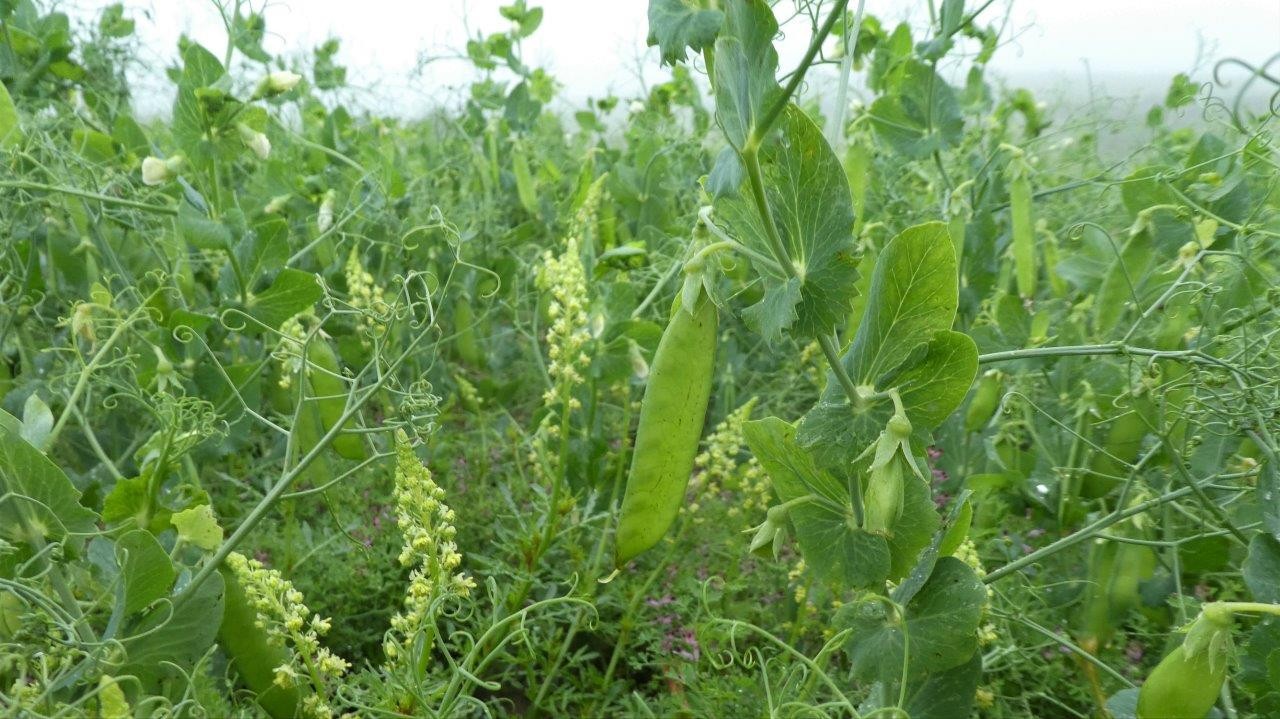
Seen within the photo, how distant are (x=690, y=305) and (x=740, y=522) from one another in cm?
76

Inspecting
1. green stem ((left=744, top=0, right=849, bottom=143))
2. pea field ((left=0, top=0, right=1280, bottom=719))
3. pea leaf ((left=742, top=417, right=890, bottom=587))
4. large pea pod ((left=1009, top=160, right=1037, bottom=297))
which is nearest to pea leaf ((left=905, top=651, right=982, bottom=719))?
pea field ((left=0, top=0, right=1280, bottom=719))

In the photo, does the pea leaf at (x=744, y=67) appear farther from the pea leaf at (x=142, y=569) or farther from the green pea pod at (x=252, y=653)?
the green pea pod at (x=252, y=653)

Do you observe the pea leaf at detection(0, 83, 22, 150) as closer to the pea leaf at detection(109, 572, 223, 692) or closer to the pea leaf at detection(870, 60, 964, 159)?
the pea leaf at detection(109, 572, 223, 692)

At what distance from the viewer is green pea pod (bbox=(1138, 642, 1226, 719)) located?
84cm

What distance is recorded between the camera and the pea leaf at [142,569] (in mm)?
912

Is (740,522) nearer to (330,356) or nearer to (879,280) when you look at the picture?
(330,356)

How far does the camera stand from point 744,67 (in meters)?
0.69

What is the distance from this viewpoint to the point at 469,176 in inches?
103

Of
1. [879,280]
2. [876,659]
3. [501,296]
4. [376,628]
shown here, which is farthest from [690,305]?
[501,296]

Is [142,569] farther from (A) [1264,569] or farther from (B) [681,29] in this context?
(A) [1264,569]

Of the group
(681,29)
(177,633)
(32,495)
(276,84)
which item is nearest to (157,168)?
(276,84)

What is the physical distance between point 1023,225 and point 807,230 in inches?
34.6

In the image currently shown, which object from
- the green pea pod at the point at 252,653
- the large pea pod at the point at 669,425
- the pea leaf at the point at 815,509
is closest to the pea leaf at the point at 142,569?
the green pea pod at the point at 252,653

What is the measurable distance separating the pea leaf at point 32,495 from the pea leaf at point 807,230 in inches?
27.2
